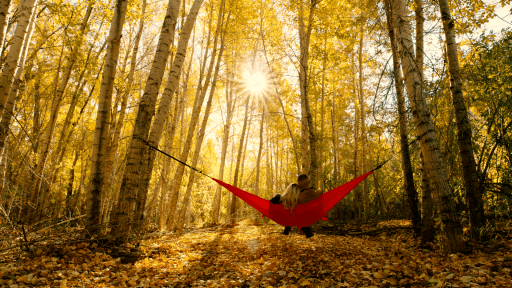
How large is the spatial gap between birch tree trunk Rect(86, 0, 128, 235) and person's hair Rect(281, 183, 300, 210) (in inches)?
95.8

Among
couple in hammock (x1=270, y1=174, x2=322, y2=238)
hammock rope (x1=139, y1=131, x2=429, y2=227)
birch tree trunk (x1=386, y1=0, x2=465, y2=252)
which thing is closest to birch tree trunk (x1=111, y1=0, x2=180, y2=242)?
hammock rope (x1=139, y1=131, x2=429, y2=227)

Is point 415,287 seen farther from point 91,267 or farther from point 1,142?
point 1,142

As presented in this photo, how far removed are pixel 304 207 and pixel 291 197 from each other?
0.23 metres

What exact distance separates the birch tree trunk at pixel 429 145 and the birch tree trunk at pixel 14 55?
435cm

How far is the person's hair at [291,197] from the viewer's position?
361 centimetres

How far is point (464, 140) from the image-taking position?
2939mm

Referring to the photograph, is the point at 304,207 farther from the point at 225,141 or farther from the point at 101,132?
the point at 225,141

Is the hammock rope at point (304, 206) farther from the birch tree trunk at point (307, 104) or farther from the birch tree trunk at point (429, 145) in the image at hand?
the birch tree trunk at point (307, 104)

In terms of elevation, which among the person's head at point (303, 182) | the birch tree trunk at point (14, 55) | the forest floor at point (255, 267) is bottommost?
the forest floor at point (255, 267)

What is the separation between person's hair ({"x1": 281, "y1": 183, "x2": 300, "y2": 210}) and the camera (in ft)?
11.8

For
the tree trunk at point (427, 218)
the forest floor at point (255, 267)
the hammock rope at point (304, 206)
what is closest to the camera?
the forest floor at point (255, 267)

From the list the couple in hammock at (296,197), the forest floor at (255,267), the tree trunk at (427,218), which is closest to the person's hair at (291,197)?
the couple in hammock at (296,197)

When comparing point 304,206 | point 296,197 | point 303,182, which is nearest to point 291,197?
point 296,197

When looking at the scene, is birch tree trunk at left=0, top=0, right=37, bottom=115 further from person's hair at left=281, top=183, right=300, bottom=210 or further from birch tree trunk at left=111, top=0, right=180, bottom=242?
person's hair at left=281, top=183, right=300, bottom=210
